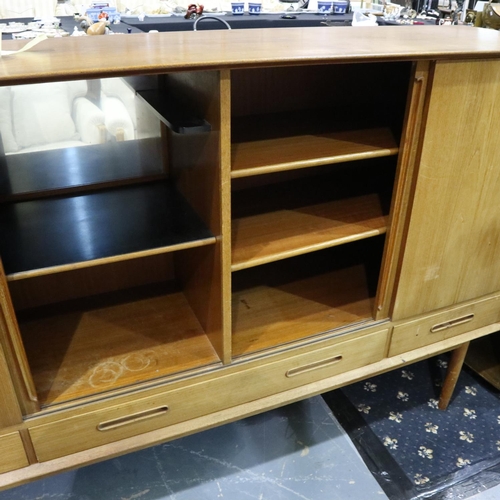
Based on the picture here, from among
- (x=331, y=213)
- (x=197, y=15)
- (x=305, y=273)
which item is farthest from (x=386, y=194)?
(x=197, y=15)

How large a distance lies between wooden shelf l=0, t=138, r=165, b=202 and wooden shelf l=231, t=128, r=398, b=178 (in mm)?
334

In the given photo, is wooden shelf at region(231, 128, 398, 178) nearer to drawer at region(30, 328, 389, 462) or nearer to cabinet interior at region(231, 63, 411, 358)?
cabinet interior at region(231, 63, 411, 358)

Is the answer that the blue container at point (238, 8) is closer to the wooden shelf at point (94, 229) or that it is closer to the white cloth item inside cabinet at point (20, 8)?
the white cloth item inside cabinet at point (20, 8)

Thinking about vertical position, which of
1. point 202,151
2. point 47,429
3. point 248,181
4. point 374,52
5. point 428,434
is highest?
point 374,52

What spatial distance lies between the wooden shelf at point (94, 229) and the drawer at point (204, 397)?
13.4 inches

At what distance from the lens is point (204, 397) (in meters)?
1.17

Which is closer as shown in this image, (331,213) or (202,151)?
(202,151)

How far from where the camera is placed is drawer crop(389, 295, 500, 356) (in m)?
1.35

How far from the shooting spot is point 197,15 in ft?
9.67

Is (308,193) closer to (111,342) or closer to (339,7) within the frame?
(111,342)

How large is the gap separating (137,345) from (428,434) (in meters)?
1.00

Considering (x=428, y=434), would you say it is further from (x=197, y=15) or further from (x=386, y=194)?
(x=197, y=15)

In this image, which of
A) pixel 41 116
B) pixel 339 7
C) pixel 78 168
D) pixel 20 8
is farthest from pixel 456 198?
pixel 20 8

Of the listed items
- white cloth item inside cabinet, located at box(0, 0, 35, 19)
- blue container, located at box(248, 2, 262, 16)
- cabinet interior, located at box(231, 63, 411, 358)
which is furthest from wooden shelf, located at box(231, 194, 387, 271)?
white cloth item inside cabinet, located at box(0, 0, 35, 19)
